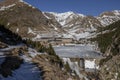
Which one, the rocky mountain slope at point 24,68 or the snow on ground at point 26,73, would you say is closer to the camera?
the snow on ground at point 26,73

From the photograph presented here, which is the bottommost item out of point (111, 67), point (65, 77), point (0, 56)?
point (111, 67)

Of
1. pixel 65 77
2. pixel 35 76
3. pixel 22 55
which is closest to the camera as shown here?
pixel 35 76

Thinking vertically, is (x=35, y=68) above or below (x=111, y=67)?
above

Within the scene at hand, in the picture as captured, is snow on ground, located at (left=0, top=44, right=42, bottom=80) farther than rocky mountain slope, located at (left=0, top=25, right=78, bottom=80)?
No

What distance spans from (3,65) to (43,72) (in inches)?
228

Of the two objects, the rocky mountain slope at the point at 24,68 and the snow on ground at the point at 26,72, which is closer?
the snow on ground at the point at 26,72

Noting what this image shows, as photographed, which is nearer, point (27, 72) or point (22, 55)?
point (27, 72)

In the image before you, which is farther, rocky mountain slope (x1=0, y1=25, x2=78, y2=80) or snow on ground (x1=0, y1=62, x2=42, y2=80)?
rocky mountain slope (x1=0, y1=25, x2=78, y2=80)

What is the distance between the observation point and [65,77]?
52844 mm

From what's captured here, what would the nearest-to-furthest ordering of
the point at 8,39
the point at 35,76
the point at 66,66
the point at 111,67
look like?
the point at 35,76, the point at 66,66, the point at 8,39, the point at 111,67

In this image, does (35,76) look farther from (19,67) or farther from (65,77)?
(65,77)

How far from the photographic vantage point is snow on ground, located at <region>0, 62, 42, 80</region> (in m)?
42.8

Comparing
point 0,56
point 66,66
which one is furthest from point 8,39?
point 0,56

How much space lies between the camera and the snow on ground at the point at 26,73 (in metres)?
42.8
